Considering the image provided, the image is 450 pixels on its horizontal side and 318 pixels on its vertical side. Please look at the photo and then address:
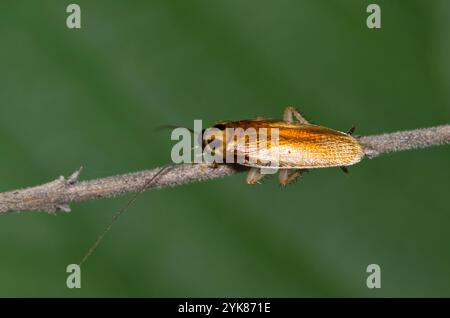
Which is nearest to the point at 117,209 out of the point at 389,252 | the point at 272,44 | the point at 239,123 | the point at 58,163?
the point at 58,163

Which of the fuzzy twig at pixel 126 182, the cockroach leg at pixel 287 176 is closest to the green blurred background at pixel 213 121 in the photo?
the cockroach leg at pixel 287 176

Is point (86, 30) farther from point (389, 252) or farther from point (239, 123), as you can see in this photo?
point (389, 252)

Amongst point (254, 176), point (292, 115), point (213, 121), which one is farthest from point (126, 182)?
point (292, 115)

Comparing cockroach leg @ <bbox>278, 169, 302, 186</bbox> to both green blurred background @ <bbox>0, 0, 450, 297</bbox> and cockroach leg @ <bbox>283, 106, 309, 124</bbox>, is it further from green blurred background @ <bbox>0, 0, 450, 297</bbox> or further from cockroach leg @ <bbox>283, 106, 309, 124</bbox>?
cockroach leg @ <bbox>283, 106, 309, 124</bbox>

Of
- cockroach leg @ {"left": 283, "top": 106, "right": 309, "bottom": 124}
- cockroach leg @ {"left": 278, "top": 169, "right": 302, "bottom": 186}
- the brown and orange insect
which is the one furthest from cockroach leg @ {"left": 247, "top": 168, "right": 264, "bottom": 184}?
cockroach leg @ {"left": 283, "top": 106, "right": 309, "bottom": 124}

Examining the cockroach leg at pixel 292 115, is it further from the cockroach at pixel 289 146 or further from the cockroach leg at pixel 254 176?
the cockroach leg at pixel 254 176

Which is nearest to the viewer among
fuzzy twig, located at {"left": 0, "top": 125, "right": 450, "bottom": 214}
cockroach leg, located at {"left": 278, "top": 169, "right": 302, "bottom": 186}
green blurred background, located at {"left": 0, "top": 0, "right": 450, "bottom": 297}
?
fuzzy twig, located at {"left": 0, "top": 125, "right": 450, "bottom": 214}

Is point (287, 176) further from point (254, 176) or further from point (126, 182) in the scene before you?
point (126, 182)
